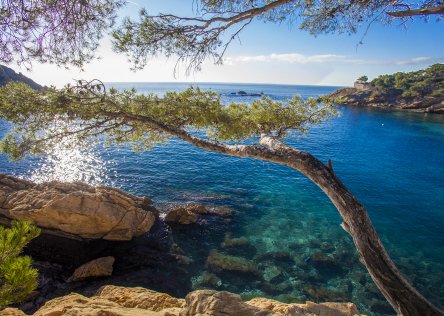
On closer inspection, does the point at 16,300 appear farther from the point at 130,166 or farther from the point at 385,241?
the point at 130,166

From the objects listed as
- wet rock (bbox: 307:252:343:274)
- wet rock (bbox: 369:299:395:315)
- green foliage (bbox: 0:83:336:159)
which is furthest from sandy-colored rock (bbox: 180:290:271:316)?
wet rock (bbox: 307:252:343:274)

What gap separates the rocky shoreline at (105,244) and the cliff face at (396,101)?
54197mm

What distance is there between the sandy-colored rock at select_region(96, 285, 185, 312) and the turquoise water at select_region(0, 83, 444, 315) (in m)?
3.70

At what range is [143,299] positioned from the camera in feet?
24.1

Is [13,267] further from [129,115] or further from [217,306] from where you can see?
[129,115]

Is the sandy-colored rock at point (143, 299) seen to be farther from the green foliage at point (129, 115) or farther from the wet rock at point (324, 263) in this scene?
the wet rock at point (324, 263)

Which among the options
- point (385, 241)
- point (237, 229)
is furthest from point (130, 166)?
point (385, 241)

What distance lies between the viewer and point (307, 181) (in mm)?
22562

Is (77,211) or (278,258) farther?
(278,258)

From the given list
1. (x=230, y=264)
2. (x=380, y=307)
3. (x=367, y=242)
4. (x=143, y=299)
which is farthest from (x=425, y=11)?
(x=230, y=264)

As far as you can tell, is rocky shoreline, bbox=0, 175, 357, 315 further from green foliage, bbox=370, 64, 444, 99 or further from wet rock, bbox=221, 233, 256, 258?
green foliage, bbox=370, 64, 444, 99

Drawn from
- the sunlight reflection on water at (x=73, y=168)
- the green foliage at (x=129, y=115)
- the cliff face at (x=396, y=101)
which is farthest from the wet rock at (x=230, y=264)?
the cliff face at (x=396, y=101)

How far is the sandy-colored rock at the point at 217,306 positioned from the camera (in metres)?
4.96

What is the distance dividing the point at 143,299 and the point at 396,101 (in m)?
88.9
